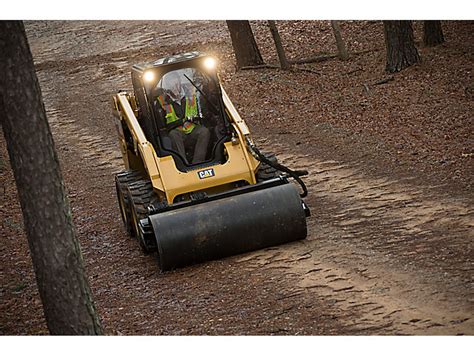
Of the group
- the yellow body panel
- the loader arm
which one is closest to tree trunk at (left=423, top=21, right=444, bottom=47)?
the yellow body panel

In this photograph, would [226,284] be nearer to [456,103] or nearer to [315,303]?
[315,303]

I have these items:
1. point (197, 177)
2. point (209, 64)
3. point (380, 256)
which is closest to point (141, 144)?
point (197, 177)

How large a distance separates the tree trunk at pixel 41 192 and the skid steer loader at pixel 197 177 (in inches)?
92.8

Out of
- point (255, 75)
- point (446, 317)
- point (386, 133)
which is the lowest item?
point (446, 317)

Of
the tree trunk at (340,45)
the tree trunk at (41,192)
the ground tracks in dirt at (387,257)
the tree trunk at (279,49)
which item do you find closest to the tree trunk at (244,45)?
the tree trunk at (279,49)

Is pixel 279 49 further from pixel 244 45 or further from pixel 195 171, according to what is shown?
pixel 195 171

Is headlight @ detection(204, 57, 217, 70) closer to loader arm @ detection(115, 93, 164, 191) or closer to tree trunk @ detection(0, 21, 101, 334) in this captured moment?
loader arm @ detection(115, 93, 164, 191)

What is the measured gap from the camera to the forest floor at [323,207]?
7062mm

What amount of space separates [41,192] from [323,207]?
4.78 meters

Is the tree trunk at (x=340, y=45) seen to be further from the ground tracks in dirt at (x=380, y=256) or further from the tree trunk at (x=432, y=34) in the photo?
the ground tracks in dirt at (x=380, y=256)

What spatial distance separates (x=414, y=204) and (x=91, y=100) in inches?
414

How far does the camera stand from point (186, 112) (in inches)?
359

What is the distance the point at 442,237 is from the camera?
8.27 metres

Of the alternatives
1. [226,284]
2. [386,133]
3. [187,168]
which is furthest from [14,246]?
[386,133]
